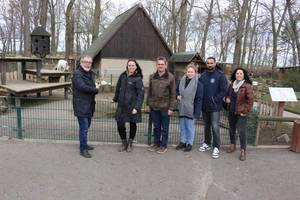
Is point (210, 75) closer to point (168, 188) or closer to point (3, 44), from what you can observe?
point (168, 188)

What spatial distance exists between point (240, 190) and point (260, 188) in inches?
13.3

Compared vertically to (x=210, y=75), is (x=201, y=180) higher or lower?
lower

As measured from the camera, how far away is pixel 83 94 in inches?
199

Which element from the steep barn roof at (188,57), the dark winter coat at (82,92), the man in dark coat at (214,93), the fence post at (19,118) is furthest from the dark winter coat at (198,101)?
the steep barn roof at (188,57)

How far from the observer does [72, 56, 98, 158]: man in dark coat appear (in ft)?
16.2

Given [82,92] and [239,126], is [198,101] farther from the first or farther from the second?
[82,92]

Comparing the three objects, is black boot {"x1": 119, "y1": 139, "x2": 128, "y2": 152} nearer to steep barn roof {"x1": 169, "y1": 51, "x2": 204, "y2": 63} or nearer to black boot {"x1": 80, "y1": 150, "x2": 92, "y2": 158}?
black boot {"x1": 80, "y1": 150, "x2": 92, "y2": 158}

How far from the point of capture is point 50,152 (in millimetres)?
5320

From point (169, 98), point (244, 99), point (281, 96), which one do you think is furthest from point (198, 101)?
point (281, 96)

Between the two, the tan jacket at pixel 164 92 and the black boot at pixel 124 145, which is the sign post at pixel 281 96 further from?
the black boot at pixel 124 145

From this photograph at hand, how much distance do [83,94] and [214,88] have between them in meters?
2.45

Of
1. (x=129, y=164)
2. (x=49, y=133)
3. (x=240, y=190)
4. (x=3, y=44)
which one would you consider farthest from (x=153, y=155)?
(x=3, y=44)

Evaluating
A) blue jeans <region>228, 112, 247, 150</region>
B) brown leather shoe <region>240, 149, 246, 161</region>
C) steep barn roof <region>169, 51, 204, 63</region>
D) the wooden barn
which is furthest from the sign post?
the wooden barn

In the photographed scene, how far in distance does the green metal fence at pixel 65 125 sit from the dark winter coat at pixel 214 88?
1138mm
